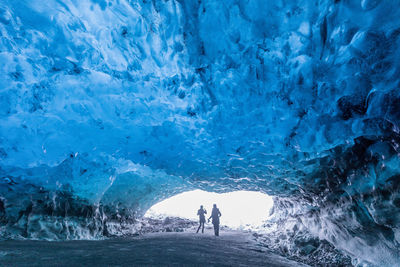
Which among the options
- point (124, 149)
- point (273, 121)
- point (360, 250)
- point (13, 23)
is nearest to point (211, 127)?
point (273, 121)

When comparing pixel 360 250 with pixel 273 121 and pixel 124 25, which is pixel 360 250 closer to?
pixel 273 121

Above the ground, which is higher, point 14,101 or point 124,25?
point 124,25

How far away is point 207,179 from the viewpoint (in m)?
11.4

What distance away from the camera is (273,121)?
648cm

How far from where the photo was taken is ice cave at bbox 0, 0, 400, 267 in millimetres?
4125

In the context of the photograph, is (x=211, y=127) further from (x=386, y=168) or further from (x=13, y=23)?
(x=13, y=23)

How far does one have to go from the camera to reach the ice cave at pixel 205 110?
13.5 feet

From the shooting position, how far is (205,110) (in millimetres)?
6609

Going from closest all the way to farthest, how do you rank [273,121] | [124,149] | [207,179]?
[273,121]
[124,149]
[207,179]

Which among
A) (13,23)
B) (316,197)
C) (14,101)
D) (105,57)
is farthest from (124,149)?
(316,197)

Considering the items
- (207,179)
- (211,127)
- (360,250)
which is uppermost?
(211,127)

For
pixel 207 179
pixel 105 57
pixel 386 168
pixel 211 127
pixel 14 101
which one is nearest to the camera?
pixel 386 168

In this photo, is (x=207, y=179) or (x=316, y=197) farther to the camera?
(x=207, y=179)

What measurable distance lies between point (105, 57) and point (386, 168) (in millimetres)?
6673
